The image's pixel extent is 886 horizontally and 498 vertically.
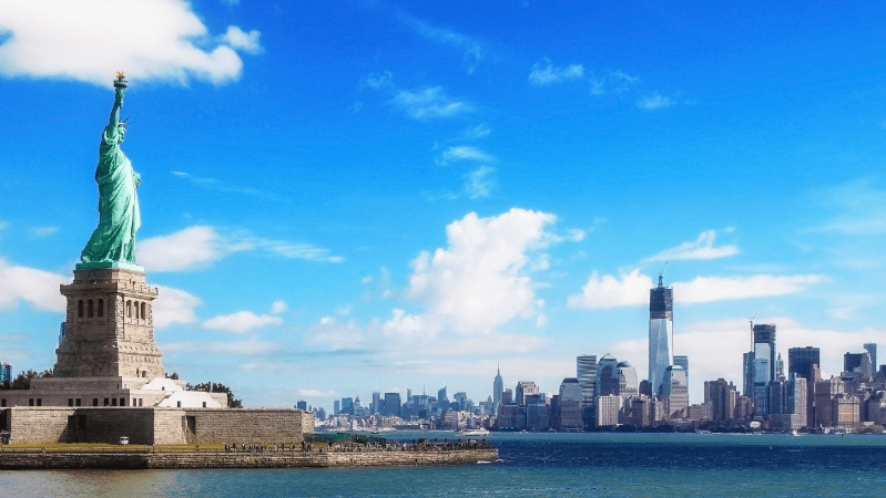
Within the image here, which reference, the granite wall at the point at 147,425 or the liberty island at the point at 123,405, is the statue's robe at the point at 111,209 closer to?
the liberty island at the point at 123,405

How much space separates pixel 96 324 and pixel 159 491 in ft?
105

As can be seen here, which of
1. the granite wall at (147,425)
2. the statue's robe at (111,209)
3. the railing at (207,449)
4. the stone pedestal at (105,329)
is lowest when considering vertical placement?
the railing at (207,449)

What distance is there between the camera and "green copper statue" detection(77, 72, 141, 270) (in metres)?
111

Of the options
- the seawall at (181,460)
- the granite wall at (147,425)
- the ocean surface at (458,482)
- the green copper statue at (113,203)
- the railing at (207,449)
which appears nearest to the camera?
the ocean surface at (458,482)

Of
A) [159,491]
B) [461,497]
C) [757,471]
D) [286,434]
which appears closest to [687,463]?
[757,471]

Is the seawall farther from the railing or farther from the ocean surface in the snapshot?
the ocean surface

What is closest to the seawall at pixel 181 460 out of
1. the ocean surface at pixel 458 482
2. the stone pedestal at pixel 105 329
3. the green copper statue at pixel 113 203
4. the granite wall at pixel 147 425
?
the ocean surface at pixel 458 482

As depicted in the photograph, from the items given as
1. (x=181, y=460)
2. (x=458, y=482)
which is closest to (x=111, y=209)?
(x=181, y=460)

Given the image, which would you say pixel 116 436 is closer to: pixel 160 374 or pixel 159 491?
pixel 160 374

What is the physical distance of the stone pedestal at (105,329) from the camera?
350 feet

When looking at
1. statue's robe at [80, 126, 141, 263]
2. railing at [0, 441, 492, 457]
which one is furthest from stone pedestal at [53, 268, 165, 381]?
railing at [0, 441, 492, 457]

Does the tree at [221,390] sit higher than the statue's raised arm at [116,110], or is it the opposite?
the statue's raised arm at [116,110]

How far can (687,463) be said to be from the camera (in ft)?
516

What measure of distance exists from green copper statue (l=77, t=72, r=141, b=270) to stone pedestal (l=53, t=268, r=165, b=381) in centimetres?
167
